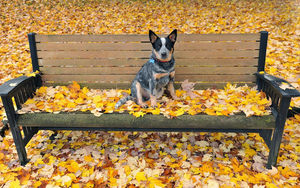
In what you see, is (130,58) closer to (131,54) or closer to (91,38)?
(131,54)

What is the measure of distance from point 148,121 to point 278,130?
136cm

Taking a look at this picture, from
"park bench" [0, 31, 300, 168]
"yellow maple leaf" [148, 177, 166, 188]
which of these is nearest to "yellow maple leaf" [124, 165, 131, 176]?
"yellow maple leaf" [148, 177, 166, 188]

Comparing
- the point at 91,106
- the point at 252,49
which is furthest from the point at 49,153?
the point at 252,49

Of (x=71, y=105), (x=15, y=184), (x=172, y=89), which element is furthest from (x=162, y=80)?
(x=15, y=184)

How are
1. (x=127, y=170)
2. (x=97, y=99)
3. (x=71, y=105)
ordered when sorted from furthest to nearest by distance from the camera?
(x=97, y=99)
(x=71, y=105)
(x=127, y=170)

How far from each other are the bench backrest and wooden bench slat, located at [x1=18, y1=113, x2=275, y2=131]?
3.08 ft

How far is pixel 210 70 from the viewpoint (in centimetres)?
323

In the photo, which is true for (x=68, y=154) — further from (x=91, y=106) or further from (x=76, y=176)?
(x=91, y=106)

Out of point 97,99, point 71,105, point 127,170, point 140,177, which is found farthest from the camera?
point 97,99

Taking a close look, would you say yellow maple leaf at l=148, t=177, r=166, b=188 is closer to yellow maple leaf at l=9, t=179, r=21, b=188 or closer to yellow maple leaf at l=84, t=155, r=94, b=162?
yellow maple leaf at l=84, t=155, r=94, b=162

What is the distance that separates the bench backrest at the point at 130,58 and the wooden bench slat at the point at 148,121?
94 cm

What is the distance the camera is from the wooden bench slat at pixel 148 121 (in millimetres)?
2367

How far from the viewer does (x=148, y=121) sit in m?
2.43

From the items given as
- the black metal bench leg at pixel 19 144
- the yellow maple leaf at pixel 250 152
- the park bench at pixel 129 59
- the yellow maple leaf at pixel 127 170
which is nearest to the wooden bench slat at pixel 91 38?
the park bench at pixel 129 59
